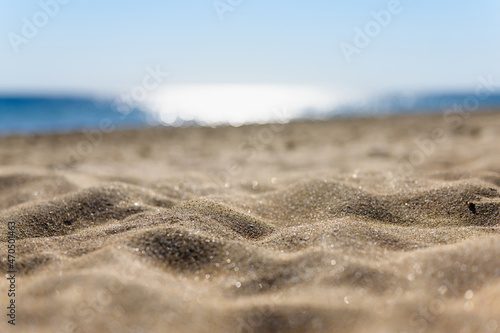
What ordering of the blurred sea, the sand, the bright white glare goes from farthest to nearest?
1. the bright white glare
2. the blurred sea
3. the sand

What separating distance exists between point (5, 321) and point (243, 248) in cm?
74

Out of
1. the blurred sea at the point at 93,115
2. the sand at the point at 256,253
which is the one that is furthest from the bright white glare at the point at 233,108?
the sand at the point at 256,253

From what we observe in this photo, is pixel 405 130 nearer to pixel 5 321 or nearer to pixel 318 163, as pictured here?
pixel 318 163

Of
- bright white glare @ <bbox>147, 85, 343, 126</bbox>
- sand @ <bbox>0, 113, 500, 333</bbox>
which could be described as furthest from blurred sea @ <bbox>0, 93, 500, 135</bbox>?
sand @ <bbox>0, 113, 500, 333</bbox>

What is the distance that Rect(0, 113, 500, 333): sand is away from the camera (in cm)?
101

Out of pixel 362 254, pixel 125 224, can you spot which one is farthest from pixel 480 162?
pixel 125 224

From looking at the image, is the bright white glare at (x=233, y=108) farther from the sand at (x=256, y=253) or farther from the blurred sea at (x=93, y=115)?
the sand at (x=256, y=253)

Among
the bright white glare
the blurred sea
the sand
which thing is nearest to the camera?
the sand

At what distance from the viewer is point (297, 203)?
1917mm

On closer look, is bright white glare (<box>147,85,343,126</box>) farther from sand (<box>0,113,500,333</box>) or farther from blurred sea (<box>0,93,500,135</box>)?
sand (<box>0,113,500,333</box>)

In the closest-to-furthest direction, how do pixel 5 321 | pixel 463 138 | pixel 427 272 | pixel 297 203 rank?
1. pixel 5 321
2. pixel 427 272
3. pixel 297 203
4. pixel 463 138

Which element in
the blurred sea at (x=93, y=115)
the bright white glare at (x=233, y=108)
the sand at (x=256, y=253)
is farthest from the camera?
the bright white glare at (x=233, y=108)

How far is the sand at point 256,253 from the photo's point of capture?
101cm

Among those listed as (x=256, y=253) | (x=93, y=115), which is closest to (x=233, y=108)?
(x=93, y=115)
